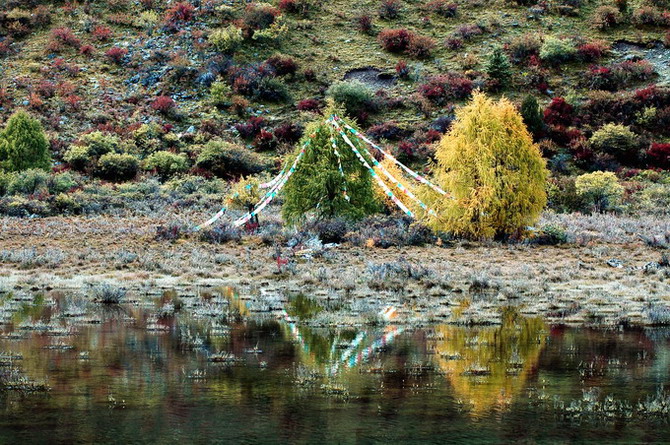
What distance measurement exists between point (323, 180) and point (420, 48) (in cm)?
3822

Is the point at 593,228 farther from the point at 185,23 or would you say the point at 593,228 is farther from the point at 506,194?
the point at 185,23

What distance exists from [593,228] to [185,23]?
156ft

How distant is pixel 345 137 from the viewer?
35062 mm

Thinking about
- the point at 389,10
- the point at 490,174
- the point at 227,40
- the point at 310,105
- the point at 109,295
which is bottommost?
the point at 109,295

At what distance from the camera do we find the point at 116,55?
69000 millimetres

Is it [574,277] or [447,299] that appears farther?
[574,277]

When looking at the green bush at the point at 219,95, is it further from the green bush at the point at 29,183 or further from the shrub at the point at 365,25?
the green bush at the point at 29,183

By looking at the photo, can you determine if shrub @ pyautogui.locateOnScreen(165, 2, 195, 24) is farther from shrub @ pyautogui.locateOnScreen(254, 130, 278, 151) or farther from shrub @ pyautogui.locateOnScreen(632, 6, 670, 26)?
shrub @ pyautogui.locateOnScreen(632, 6, 670, 26)

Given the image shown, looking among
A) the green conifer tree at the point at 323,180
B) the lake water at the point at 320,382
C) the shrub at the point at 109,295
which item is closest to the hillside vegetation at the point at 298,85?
the green conifer tree at the point at 323,180

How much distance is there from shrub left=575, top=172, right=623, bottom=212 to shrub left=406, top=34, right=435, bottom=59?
26.9 metres

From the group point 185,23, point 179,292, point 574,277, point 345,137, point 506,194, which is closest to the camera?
point 179,292

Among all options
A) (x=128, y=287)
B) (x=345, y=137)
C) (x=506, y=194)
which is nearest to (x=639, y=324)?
(x=128, y=287)

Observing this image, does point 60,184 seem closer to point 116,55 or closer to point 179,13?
point 116,55

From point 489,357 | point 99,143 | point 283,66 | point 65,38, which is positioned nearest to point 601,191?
point 283,66
